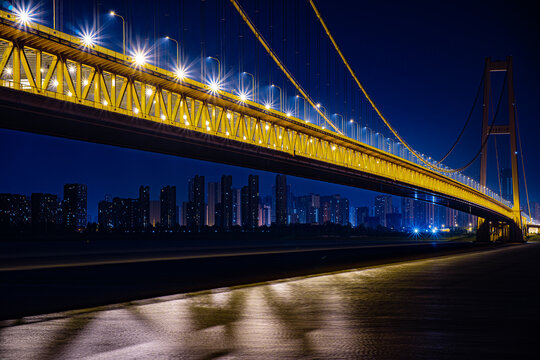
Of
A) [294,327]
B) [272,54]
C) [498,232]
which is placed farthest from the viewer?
[498,232]

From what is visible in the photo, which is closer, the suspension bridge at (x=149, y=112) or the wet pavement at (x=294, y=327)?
the wet pavement at (x=294, y=327)

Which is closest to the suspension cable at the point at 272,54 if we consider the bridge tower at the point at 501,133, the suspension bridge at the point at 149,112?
the suspension bridge at the point at 149,112

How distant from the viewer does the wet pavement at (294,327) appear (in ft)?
29.2

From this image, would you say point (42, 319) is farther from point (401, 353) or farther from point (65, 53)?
point (65, 53)

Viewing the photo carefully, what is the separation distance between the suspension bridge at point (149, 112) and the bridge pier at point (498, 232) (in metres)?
49.1

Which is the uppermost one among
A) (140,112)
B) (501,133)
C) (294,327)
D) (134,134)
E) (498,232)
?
(501,133)

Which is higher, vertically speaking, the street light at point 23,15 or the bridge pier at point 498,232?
the street light at point 23,15

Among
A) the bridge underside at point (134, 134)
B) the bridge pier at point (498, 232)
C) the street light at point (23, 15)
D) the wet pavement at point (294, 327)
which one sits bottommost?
the wet pavement at point (294, 327)

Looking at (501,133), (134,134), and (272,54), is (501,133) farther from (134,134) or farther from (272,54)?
(134,134)

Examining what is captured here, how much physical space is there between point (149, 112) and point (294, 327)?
21.8m

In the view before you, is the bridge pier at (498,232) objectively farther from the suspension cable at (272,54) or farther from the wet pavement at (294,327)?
the wet pavement at (294,327)

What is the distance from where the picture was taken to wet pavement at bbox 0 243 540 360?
8.90 meters

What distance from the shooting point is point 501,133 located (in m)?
107

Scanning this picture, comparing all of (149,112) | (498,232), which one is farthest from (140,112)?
(498,232)
